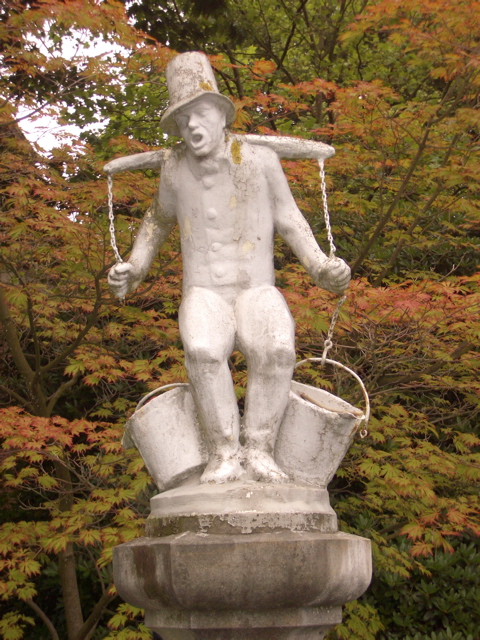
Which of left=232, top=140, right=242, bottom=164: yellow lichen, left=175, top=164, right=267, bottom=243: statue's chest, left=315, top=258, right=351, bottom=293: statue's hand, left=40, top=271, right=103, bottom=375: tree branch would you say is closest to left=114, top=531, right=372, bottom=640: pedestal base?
left=315, top=258, right=351, bottom=293: statue's hand

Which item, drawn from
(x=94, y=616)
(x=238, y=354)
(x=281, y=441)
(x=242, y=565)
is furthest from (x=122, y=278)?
(x=94, y=616)

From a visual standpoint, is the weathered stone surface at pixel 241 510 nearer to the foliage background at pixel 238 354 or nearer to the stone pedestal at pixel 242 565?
the stone pedestal at pixel 242 565

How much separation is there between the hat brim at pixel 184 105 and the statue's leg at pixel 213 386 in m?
0.87

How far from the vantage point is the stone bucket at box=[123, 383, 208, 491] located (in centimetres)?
317

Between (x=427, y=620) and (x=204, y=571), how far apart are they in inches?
197

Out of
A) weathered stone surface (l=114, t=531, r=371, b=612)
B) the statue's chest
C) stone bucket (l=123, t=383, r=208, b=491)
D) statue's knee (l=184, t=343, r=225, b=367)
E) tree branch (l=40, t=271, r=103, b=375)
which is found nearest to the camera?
weathered stone surface (l=114, t=531, r=371, b=612)

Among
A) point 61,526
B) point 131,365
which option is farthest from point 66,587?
point 131,365

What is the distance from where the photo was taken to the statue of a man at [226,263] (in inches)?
121

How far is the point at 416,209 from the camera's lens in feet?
21.5

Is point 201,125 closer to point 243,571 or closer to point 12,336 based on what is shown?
point 243,571

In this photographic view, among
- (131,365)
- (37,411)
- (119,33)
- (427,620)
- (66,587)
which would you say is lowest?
(427,620)

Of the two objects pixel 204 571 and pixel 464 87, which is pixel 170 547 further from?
pixel 464 87

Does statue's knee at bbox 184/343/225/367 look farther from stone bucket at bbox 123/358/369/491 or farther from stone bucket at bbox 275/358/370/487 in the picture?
stone bucket at bbox 275/358/370/487

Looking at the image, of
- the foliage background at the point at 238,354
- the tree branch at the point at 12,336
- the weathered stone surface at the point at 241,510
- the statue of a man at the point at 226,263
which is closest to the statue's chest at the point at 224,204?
the statue of a man at the point at 226,263
